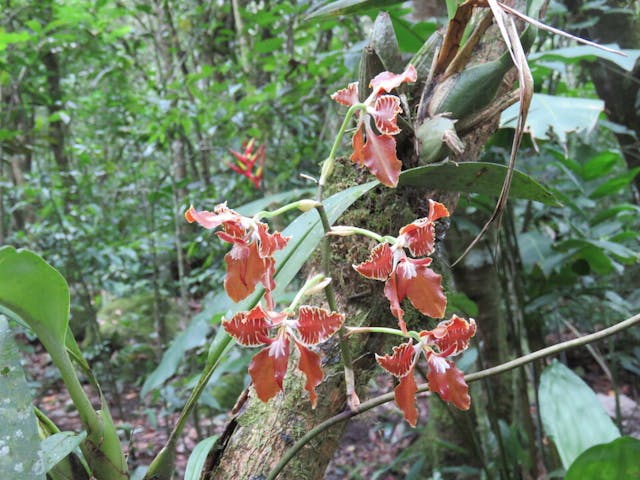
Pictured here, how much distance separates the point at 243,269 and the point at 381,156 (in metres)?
0.15

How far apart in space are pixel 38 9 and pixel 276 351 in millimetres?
2447

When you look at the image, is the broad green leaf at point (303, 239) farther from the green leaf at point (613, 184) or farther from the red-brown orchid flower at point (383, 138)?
the green leaf at point (613, 184)

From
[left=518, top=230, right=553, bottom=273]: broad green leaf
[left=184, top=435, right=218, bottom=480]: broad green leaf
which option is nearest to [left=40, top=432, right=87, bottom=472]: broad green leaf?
[left=184, top=435, right=218, bottom=480]: broad green leaf

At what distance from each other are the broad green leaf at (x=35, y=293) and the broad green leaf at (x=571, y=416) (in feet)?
2.32

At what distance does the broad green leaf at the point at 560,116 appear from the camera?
→ 3.03 feet

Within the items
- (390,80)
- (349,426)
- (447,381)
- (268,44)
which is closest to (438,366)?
(447,381)

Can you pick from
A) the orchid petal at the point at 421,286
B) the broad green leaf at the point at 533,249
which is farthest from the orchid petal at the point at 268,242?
the broad green leaf at the point at 533,249

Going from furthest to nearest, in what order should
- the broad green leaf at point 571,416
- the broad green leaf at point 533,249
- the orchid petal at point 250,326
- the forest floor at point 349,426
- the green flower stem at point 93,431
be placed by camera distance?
the forest floor at point 349,426 → the broad green leaf at point 533,249 → the broad green leaf at point 571,416 → the green flower stem at point 93,431 → the orchid petal at point 250,326

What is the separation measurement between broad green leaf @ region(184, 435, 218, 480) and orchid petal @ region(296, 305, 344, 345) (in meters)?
0.22

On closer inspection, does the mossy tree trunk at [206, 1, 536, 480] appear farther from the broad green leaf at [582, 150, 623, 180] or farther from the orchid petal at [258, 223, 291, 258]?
the broad green leaf at [582, 150, 623, 180]

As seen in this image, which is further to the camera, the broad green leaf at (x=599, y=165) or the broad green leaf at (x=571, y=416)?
the broad green leaf at (x=599, y=165)

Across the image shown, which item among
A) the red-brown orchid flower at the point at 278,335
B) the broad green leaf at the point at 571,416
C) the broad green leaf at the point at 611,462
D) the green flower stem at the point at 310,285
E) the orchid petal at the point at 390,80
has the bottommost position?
the broad green leaf at the point at 571,416

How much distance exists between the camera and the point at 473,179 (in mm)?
547

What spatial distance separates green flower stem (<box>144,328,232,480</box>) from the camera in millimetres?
546
